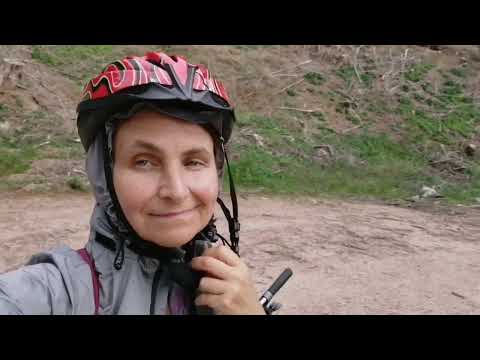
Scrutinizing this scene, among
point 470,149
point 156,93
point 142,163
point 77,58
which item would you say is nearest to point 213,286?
point 142,163

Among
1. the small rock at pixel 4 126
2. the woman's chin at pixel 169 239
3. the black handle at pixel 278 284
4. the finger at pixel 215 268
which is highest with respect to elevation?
the woman's chin at pixel 169 239

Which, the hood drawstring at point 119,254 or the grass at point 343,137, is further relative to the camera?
the grass at point 343,137

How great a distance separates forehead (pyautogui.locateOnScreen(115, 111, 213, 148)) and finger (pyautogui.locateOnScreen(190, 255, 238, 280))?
371 millimetres

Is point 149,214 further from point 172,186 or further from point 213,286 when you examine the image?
point 213,286

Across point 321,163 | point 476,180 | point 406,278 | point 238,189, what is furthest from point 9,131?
point 476,180

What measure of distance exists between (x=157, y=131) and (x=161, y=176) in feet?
0.46

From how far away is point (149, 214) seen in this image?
1.51 metres

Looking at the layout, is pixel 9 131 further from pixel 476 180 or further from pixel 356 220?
pixel 476 180

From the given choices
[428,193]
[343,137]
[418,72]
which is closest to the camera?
[428,193]

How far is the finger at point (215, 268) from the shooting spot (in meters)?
1.43

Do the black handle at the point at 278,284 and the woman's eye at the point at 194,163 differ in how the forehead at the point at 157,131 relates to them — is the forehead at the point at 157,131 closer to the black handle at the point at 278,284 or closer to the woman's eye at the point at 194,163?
the woman's eye at the point at 194,163

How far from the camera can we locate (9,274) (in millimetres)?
1327

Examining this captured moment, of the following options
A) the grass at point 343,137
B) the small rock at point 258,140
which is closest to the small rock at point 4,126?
the grass at point 343,137

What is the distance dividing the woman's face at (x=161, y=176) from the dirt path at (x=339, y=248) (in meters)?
3.04
